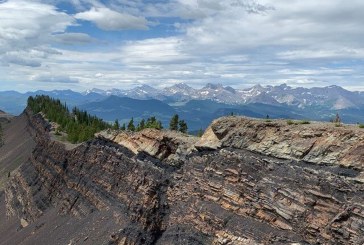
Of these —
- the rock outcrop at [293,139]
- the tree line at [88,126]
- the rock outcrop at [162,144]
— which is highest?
the rock outcrop at [293,139]

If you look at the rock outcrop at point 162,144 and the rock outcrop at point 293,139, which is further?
the rock outcrop at point 162,144

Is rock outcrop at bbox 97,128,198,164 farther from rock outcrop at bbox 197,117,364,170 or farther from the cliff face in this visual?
rock outcrop at bbox 197,117,364,170

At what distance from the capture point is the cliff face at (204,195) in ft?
105

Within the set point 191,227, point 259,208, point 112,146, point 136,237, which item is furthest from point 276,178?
point 112,146

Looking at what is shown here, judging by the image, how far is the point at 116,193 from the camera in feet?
201

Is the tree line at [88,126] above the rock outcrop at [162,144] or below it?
below

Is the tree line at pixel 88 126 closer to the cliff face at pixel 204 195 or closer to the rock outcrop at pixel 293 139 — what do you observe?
the cliff face at pixel 204 195

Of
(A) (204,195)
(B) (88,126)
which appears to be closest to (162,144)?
(A) (204,195)

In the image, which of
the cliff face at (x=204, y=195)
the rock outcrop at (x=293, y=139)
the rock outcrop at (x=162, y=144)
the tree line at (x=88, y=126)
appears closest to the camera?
the cliff face at (x=204, y=195)

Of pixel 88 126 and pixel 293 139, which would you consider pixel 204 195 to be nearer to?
pixel 293 139

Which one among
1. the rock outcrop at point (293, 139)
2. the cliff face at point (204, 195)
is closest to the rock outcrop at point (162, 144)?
the cliff face at point (204, 195)

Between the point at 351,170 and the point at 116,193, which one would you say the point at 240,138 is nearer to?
the point at 351,170

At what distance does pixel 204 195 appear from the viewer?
148 feet

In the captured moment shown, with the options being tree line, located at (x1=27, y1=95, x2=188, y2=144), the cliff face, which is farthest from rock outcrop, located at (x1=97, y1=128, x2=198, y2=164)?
tree line, located at (x1=27, y1=95, x2=188, y2=144)
